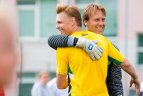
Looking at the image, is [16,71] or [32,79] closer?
[16,71]

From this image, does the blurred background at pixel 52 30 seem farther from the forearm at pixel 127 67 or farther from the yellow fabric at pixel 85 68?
the yellow fabric at pixel 85 68

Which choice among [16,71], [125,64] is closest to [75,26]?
[125,64]

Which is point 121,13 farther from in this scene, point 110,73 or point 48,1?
point 110,73

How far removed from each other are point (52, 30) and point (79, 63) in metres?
15.1

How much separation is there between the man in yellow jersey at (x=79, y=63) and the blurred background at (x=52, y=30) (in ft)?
43.4

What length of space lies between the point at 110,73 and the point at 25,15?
15342 millimetres

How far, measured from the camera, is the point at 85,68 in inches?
179

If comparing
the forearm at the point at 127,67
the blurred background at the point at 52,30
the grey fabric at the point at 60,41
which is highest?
the grey fabric at the point at 60,41

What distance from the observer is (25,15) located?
20.0 meters

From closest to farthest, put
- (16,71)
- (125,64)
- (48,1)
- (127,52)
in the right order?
(16,71) < (125,64) < (127,52) < (48,1)

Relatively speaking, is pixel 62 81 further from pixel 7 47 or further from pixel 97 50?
pixel 7 47

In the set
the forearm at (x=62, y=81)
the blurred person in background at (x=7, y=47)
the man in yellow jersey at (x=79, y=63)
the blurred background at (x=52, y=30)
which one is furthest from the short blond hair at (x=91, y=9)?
the blurred background at (x=52, y=30)

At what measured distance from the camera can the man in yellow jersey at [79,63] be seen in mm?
4527

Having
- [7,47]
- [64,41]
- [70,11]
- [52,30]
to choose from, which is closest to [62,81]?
[64,41]
